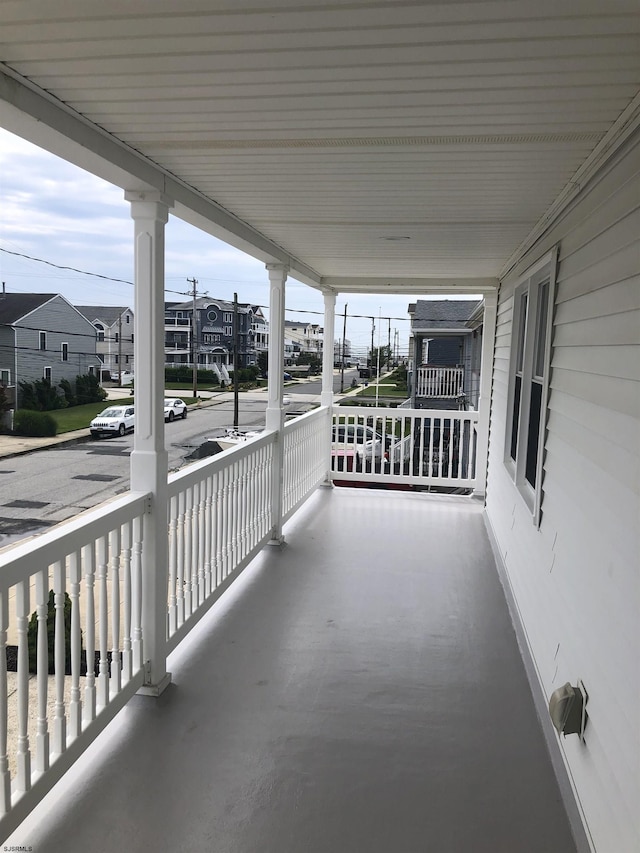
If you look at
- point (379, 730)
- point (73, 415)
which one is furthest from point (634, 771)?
point (73, 415)

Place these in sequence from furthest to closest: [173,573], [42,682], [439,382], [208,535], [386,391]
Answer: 1. [439,382]
2. [386,391]
3. [208,535]
4. [173,573]
5. [42,682]

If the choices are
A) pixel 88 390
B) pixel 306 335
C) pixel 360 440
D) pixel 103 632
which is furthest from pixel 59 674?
pixel 360 440

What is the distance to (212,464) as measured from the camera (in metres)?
3.69

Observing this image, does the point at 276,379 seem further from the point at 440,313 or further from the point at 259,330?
the point at 440,313

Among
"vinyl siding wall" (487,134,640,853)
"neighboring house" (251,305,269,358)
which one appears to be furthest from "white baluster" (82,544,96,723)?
"neighboring house" (251,305,269,358)

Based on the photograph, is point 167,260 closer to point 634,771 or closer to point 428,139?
point 428,139

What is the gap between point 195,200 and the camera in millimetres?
3381

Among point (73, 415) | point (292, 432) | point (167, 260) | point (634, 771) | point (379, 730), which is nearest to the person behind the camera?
point (634, 771)

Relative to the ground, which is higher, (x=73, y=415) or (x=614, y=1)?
(x=614, y=1)

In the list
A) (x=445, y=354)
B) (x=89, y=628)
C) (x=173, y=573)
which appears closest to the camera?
(x=89, y=628)

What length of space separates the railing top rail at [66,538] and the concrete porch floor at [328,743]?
35.0 inches

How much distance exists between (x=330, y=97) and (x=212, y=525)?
99.5 inches

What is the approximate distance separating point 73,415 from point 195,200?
1.68 metres

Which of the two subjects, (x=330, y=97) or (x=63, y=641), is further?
(x=63, y=641)
